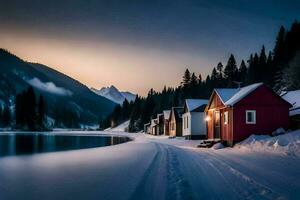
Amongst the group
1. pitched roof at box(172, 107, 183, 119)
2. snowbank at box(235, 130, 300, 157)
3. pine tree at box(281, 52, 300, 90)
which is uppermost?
pine tree at box(281, 52, 300, 90)

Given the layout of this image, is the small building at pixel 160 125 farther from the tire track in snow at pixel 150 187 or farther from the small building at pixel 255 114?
the tire track in snow at pixel 150 187

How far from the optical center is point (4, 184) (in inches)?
478

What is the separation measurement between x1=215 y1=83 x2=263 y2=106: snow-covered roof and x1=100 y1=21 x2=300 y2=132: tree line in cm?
275

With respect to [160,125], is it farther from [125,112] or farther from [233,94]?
[125,112]

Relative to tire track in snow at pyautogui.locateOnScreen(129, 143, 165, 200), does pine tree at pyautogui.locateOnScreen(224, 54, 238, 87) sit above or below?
above

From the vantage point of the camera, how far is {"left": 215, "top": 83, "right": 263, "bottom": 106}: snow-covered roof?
33.7 meters

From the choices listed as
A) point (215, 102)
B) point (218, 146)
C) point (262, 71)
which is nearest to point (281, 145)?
point (218, 146)

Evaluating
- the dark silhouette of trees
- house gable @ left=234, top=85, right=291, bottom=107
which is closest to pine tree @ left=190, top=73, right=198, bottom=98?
the dark silhouette of trees

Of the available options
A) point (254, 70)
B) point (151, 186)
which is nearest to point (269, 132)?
point (151, 186)

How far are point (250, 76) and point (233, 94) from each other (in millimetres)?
54171

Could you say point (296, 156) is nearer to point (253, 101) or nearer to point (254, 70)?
point (253, 101)

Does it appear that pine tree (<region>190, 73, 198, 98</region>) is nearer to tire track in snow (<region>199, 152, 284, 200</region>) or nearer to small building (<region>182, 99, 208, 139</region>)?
small building (<region>182, 99, 208, 139</region>)

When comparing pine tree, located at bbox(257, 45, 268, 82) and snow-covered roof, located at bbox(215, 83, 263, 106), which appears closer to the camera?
snow-covered roof, located at bbox(215, 83, 263, 106)

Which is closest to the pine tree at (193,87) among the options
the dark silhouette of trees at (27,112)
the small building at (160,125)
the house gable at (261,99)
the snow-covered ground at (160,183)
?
the small building at (160,125)
